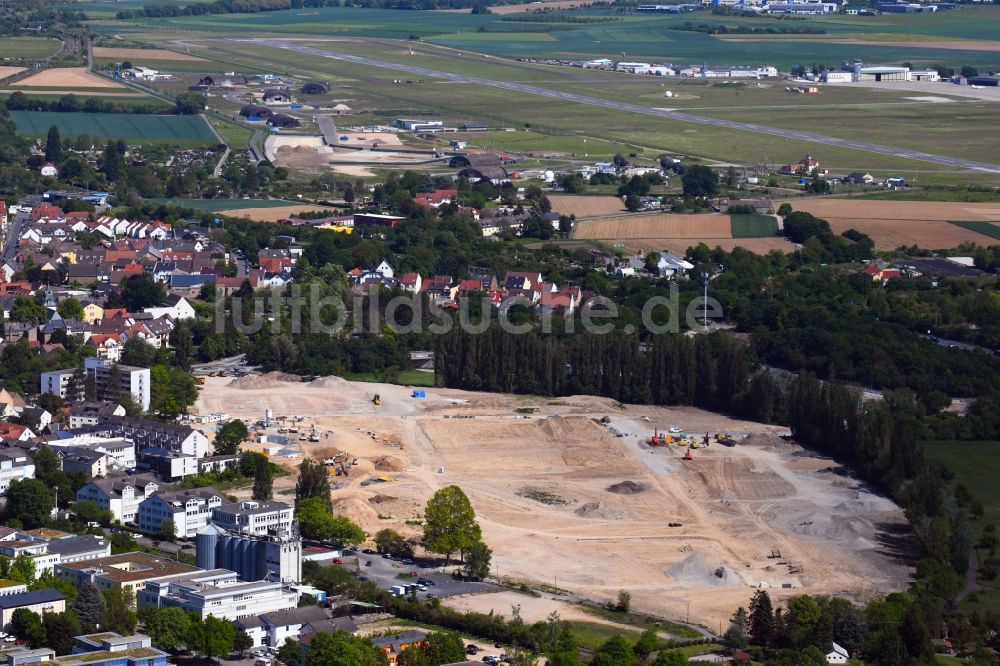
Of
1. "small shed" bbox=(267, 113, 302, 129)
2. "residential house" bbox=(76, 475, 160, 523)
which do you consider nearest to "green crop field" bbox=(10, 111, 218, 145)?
"small shed" bbox=(267, 113, 302, 129)

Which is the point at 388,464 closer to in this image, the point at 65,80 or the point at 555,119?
the point at 555,119

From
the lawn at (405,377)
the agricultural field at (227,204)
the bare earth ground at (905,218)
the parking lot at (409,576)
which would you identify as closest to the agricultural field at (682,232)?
the bare earth ground at (905,218)

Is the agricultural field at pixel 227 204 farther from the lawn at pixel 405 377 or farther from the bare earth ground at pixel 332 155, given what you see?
the lawn at pixel 405 377

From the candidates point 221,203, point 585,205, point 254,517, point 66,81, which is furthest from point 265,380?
point 66,81

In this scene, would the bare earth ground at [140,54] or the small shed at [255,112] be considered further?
the bare earth ground at [140,54]

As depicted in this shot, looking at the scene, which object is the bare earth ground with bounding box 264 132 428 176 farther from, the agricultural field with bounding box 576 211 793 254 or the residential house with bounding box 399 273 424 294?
the residential house with bounding box 399 273 424 294

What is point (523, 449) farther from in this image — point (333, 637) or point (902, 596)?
point (333, 637)
